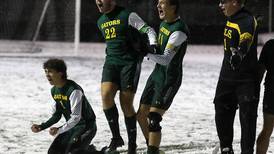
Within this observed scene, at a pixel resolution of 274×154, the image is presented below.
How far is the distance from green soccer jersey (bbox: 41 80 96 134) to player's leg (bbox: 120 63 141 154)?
1.88ft

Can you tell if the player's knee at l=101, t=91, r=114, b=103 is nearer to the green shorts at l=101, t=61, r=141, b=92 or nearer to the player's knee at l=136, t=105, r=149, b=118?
the green shorts at l=101, t=61, r=141, b=92

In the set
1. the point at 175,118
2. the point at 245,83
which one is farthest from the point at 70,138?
the point at 175,118

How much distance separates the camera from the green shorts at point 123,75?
20.5ft

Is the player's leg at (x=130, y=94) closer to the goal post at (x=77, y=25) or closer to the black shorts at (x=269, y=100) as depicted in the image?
the black shorts at (x=269, y=100)

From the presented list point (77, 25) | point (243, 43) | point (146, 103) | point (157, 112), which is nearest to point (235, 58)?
point (243, 43)

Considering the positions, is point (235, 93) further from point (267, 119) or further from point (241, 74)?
point (267, 119)

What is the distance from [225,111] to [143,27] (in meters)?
1.19

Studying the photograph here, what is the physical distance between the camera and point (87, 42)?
2203 cm

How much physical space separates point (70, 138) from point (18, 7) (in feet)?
50.1

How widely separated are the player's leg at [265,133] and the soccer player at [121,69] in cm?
121

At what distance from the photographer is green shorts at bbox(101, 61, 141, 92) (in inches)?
246

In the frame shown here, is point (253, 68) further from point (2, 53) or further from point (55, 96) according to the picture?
point (2, 53)

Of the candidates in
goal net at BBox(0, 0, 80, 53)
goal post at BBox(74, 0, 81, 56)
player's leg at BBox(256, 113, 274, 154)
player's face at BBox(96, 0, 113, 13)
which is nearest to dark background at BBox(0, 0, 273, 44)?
goal net at BBox(0, 0, 80, 53)

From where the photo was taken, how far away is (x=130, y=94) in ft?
20.6
